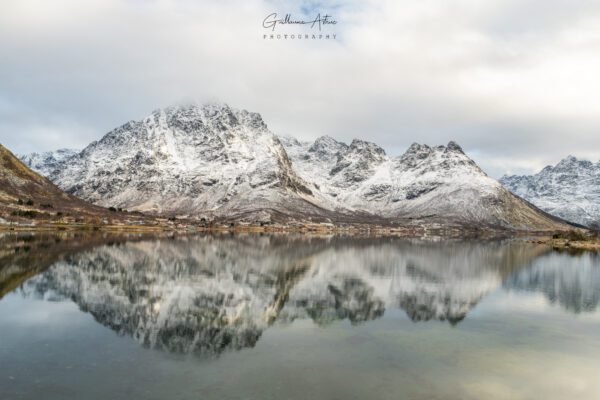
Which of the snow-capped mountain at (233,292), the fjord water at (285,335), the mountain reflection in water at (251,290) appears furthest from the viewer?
the mountain reflection in water at (251,290)

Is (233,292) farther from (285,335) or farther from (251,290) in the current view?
(285,335)

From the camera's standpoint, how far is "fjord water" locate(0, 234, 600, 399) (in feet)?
80.2

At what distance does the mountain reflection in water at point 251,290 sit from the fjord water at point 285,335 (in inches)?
10.5

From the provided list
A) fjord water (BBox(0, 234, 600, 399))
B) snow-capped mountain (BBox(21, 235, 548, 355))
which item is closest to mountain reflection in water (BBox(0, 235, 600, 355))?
snow-capped mountain (BBox(21, 235, 548, 355))

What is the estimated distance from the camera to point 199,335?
3506cm

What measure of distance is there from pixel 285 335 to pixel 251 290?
22651 mm

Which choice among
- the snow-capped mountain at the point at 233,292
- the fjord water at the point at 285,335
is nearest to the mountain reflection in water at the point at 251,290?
the snow-capped mountain at the point at 233,292

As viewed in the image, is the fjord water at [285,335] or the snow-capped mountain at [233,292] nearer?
the fjord water at [285,335]

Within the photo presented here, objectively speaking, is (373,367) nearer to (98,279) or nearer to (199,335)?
(199,335)

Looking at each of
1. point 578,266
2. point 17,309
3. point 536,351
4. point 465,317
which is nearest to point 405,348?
point 536,351

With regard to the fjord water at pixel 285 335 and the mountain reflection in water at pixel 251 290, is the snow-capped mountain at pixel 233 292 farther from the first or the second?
the fjord water at pixel 285 335

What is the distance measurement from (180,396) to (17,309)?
96.3ft

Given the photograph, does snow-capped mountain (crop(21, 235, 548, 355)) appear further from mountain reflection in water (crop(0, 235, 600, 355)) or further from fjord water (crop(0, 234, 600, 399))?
fjord water (crop(0, 234, 600, 399))

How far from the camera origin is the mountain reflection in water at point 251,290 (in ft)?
127
